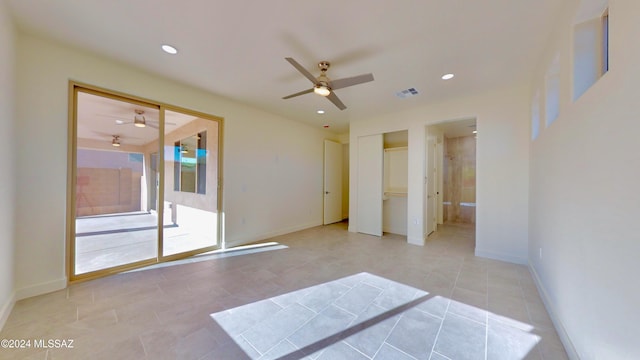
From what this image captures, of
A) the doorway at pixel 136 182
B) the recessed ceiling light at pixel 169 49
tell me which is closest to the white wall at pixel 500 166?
the recessed ceiling light at pixel 169 49

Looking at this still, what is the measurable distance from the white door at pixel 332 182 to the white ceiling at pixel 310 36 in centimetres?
319

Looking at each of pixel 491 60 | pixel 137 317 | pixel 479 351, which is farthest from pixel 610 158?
pixel 137 317

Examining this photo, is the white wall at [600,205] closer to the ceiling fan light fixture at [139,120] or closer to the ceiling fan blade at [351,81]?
the ceiling fan blade at [351,81]

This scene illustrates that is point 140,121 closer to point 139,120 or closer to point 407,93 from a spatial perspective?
point 139,120

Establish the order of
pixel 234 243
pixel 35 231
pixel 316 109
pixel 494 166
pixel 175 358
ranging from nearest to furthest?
pixel 175 358 → pixel 35 231 → pixel 494 166 → pixel 234 243 → pixel 316 109

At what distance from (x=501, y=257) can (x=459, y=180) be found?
12.7 ft

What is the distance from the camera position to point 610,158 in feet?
3.86

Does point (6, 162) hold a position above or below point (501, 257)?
above

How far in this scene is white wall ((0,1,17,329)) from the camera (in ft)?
6.28

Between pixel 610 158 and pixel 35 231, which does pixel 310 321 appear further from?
pixel 35 231

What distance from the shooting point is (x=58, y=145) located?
2.53 meters

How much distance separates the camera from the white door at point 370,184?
16.5 feet

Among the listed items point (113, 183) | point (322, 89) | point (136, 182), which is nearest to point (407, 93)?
point (322, 89)

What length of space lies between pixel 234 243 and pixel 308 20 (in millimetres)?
3825
